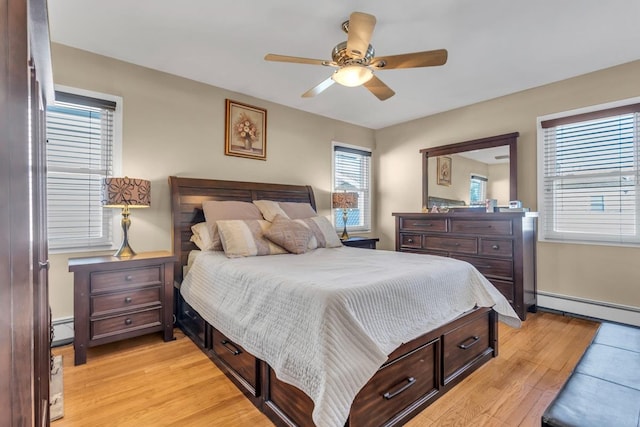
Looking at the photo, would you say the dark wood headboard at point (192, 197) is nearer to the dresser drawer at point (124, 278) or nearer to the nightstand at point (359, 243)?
the dresser drawer at point (124, 278)

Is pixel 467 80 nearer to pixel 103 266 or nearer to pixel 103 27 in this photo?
pixel 103 27

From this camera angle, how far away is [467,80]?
328cm

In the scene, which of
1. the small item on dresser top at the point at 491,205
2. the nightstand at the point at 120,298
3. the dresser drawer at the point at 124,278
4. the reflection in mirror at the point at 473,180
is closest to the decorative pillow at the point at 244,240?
the nightstand at the point at 120,298

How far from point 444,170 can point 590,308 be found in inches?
86.1

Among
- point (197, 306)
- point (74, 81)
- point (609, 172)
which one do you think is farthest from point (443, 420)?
point (74, 81)

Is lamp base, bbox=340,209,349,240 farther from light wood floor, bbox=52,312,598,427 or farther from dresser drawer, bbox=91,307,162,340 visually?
dresser drawer, bbox=91,307,162,340

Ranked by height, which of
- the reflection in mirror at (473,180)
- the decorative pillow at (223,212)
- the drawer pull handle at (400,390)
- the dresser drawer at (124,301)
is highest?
the reflection in mirror at (473,180)

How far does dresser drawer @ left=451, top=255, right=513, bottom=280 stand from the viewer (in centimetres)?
316

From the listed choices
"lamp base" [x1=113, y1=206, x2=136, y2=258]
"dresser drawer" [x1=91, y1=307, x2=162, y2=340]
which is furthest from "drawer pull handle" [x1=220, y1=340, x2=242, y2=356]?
"lamp base" [x1=113, y1=206, x2=136, y2=258]

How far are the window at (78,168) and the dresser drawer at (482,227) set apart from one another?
3.60 meters

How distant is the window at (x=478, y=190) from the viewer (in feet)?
12.6

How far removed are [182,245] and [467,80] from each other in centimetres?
340

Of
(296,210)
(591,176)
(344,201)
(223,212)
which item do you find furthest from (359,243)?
(591,176)

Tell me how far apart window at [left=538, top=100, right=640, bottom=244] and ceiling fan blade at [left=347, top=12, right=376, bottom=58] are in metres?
2.62
